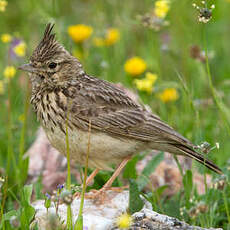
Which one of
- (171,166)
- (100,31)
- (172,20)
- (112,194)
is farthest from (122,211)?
(172,20)

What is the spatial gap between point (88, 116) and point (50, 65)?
577 millimetres

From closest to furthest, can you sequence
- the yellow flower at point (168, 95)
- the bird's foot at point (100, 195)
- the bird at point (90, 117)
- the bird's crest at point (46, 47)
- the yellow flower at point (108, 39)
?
the bird's foot at point (100, 195) < the bird at point (90, 117) < the bird's crest at point (46, 47) < the yellow flower at point (168, 95) < the yellow flower at point (108, 39)

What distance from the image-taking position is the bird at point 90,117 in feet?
16.5

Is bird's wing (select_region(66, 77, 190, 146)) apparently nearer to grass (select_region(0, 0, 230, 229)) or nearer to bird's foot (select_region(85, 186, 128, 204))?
grass (select_region(0, 0, 230, 229))

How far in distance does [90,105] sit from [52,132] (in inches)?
18.9

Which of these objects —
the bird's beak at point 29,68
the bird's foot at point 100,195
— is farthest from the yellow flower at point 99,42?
the bird's foot at point 100,195

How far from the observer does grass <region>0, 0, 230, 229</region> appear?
5.12 metres

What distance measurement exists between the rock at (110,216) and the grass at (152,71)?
0.18 m

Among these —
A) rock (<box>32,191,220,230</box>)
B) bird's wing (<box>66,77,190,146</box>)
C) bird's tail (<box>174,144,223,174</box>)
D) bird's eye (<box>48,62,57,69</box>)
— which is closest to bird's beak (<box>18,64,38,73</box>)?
bird's eye (<box>48,62,57,69</box>)

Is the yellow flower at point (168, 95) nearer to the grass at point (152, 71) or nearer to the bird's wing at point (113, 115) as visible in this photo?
the grass at point (152, 71)

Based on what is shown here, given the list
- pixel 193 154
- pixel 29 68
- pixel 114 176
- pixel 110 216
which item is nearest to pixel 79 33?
pixel 29 68

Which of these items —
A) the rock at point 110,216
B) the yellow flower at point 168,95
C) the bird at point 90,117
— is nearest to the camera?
the rock at point 110,216

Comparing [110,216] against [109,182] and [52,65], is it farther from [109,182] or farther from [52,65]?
[52,65]

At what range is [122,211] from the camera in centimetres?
463
